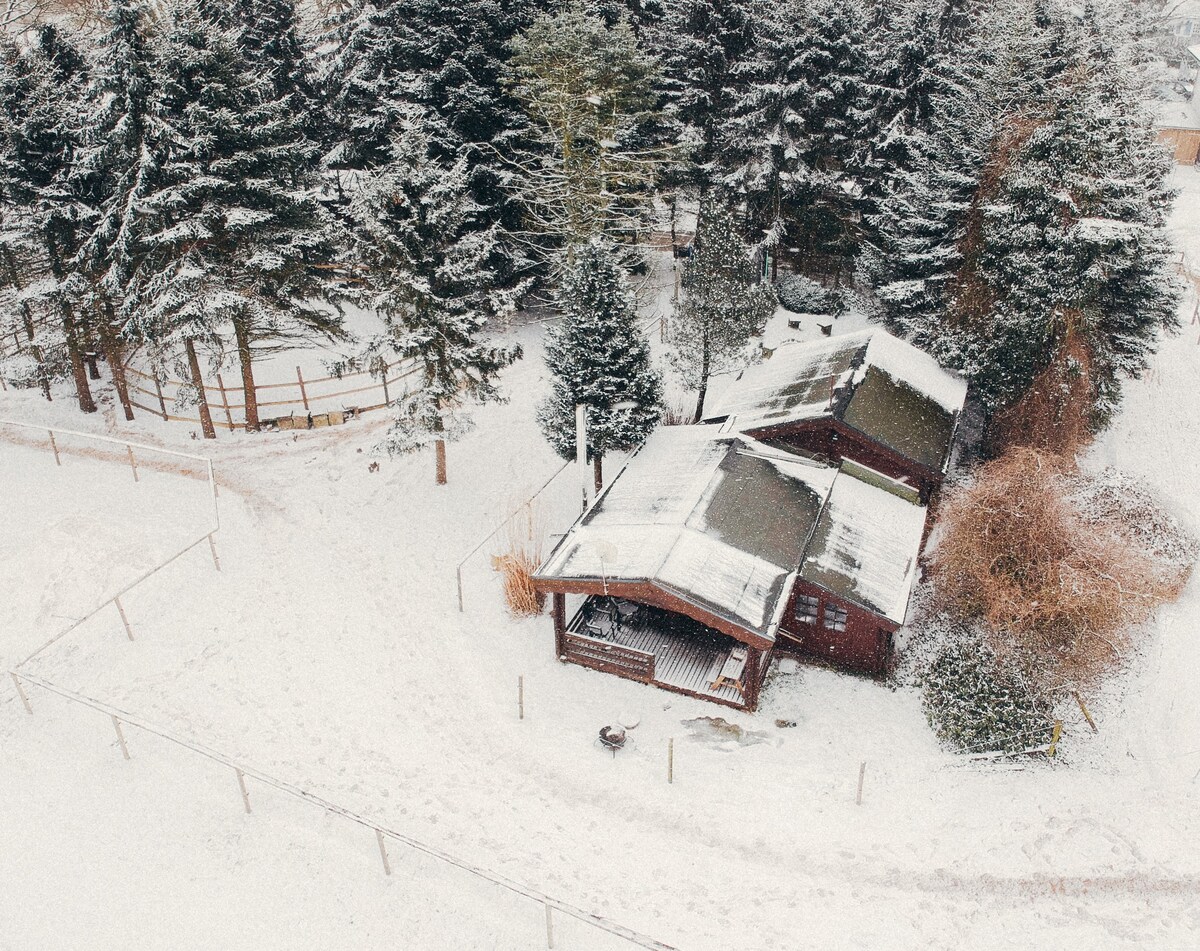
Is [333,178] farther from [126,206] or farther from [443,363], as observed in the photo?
[443,363]

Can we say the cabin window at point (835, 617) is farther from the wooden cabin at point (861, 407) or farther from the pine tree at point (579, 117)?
the pine tree at point (579, 117)

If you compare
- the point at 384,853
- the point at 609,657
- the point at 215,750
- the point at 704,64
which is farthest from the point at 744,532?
the point at 704,64

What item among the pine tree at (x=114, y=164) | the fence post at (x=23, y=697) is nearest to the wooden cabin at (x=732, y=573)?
the fence post at (x=23, y=697)

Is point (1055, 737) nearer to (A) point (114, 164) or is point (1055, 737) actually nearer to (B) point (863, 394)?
(B) point (863, 394)

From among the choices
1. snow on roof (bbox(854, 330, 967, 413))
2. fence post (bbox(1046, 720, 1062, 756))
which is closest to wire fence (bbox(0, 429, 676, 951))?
fence post (bbox(1046, 720, 1062, 756))

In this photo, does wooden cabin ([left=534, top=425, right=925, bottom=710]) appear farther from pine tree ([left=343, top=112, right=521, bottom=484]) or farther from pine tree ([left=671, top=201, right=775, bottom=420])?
pine tree ([left=671, top=201, right=775, bottom=420])

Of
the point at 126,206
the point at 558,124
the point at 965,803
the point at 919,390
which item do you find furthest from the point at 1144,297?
the point at 126,206
